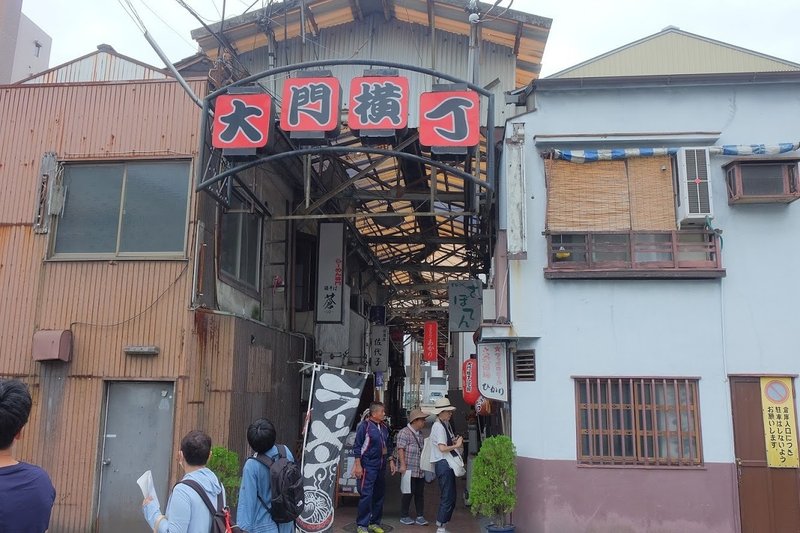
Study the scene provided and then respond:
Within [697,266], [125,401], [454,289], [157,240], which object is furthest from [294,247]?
[697,266]

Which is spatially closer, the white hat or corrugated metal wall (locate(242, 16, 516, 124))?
the white hat

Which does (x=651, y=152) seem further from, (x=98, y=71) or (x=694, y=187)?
(x=98, y=71)

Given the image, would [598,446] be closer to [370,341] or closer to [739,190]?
[739,190]

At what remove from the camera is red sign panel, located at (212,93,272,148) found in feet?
30.2

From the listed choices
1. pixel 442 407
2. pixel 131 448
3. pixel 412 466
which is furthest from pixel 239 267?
pixel 412 466

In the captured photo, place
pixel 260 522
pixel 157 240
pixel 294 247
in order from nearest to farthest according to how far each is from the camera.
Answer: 1. pixel 260 522
2. pixel 157 240
3. pixel 294 247

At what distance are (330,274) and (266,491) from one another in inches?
379

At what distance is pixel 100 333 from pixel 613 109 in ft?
29.3

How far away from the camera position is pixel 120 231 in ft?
32.4

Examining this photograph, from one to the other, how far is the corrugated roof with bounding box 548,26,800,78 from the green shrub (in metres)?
8.14

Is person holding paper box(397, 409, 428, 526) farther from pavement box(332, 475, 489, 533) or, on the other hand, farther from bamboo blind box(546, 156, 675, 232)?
bamboo blind box(546, 156, 675, 232)

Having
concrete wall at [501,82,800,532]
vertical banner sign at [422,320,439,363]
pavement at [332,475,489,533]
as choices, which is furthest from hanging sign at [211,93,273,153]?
vertical banner sign at [422,320,439,363]

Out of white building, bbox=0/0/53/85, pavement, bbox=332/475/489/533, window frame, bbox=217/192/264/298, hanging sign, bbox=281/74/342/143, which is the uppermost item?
white building, bbox=0/0/53/85

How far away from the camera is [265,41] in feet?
41.0
